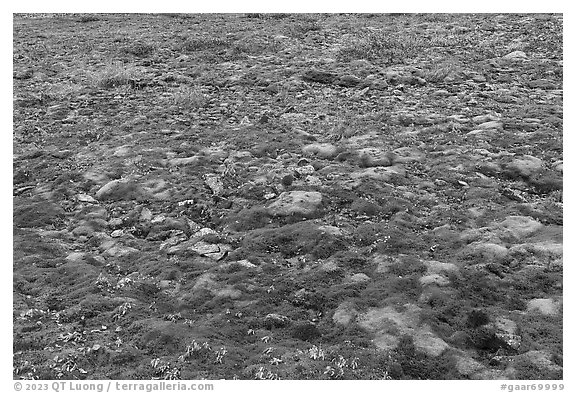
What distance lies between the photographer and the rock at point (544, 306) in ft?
33.0

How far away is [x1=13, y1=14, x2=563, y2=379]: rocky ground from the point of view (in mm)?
9531

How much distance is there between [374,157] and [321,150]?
4.82 feet

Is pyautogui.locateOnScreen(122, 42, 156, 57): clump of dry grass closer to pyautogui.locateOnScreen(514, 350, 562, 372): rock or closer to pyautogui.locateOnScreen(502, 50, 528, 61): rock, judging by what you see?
pyautogui.locateOnScreen(502, 50, 528, 61): rock

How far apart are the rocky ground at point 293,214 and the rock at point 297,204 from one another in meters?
0.04

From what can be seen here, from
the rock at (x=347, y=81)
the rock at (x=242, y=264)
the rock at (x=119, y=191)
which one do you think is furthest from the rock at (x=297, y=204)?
the rock at (x=347, y=81)

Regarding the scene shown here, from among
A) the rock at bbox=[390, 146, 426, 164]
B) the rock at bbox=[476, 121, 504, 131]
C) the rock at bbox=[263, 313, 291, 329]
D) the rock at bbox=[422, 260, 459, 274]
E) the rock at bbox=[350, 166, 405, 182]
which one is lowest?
the rock at bbox=[263, 313, 291, 329]

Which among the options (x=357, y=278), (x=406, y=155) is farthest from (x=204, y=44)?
(x=357, y=278)

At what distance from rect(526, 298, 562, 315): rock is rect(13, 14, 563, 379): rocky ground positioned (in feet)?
0.15

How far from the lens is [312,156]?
50.2ft

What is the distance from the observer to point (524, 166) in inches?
552

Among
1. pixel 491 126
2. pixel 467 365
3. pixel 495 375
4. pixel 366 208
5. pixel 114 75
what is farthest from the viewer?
pixel 114 75

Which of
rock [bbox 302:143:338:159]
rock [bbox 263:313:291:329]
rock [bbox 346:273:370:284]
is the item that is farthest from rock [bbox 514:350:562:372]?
rock [bbox 302:143:338:159]

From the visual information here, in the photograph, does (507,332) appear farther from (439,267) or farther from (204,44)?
(204,44)

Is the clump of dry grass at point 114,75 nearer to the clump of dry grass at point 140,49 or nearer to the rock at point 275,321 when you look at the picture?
the clump of dry grass at point 140,49
